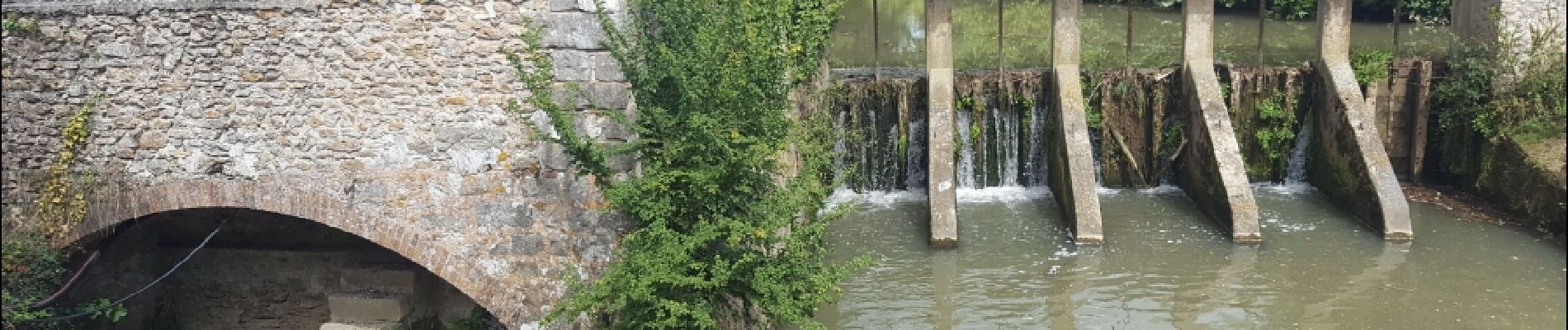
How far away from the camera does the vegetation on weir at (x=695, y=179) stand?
643cm

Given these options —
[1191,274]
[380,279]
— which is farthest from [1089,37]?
[380,279]

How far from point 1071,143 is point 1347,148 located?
8.58ft

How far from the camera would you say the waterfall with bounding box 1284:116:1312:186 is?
1328cm

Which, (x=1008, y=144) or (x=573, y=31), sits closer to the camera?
(x=573, y=31)

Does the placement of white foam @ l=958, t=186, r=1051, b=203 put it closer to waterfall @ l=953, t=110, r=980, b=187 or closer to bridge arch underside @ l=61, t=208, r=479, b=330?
waterfall @ l=953, t=110, r=980, b=187

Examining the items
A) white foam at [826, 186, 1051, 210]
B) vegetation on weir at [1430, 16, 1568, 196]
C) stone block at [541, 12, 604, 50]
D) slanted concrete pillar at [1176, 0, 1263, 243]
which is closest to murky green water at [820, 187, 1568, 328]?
slanted concrete pillar at [1176, 0, 1263, 243]

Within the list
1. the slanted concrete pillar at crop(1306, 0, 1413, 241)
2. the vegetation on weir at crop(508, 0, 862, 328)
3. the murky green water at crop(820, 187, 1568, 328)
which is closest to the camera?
the vegetation on weir at crop(508, 0, 862, 328)

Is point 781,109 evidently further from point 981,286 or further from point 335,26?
point 981,286

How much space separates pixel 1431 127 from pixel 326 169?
1099 centimetres

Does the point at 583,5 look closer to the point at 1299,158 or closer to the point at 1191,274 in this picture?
the point at 1191,274

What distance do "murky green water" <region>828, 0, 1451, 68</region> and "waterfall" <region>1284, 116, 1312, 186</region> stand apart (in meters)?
1.49

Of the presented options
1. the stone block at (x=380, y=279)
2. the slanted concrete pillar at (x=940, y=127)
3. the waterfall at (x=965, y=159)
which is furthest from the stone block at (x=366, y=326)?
the waterfall at (x=965, y=159)

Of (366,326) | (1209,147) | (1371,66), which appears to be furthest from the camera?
(1371,66)

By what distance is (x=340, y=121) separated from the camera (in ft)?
23.1
